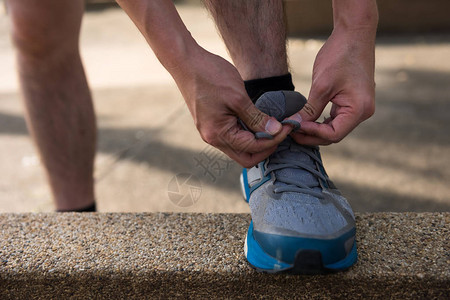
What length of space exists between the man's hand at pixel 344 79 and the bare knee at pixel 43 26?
991mm

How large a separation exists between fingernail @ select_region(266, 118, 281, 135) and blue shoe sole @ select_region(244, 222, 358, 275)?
0.82 feet

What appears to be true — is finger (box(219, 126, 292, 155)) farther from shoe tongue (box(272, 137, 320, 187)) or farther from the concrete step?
the concrete step


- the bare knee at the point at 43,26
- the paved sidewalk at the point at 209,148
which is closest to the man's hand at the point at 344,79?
the paved sidewalk at the point at 209,148

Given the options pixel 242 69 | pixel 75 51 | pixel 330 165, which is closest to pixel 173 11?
pixel 242 69

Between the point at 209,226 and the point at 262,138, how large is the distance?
0.34m

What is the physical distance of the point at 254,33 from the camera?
1.27 m

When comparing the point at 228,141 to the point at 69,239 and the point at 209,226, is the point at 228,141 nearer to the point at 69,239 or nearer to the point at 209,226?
the point at 209,226

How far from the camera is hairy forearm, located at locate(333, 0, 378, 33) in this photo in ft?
3.72

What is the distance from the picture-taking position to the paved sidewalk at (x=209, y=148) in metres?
2.22

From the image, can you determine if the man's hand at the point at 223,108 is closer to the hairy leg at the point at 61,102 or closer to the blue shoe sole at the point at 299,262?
the blue shoe sole at the point at 299,262

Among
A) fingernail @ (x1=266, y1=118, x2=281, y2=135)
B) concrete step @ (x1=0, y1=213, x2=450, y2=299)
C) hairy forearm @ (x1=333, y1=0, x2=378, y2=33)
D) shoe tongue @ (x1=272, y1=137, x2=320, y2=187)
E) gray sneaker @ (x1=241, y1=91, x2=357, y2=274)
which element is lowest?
concrete step @ (x1=0, y1=213, x2=450, y2=299)

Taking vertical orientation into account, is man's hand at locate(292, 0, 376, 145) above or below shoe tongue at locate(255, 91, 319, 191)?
above

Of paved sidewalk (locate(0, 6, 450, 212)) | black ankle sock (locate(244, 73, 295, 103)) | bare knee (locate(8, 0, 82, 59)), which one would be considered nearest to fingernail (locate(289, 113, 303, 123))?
black ankle sock (locate(244, 73, 295, 103))

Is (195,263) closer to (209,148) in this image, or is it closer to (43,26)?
(209,148)
